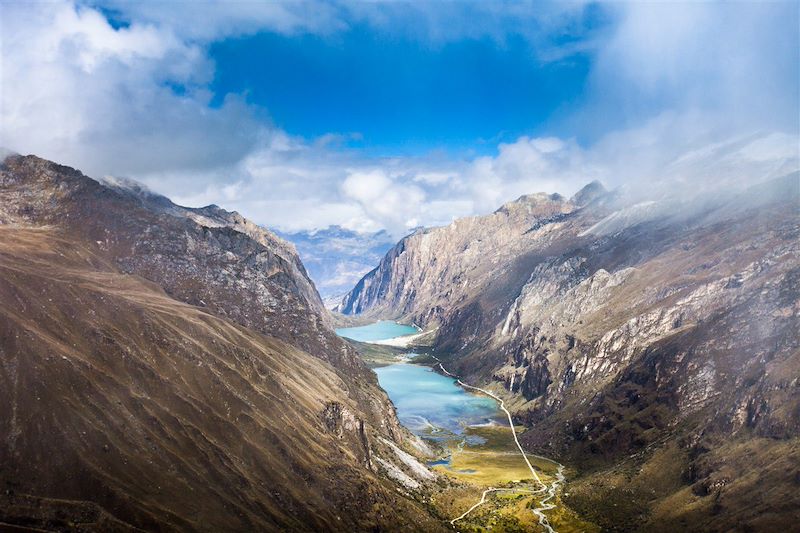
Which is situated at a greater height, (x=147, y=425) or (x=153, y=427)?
(x=147, y=425)

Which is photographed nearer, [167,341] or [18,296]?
[18,296]

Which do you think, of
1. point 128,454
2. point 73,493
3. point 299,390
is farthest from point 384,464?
point 73,493

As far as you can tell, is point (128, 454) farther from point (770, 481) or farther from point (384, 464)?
point (770, 481)

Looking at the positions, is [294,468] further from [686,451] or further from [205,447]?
[686,451]

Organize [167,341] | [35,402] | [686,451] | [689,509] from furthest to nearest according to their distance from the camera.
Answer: [686,451], [167,341], [689,509], [35,402]

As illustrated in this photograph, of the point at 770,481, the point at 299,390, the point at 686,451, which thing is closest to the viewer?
the point at 770,481

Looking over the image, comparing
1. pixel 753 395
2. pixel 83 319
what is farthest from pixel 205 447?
pixel 753 395

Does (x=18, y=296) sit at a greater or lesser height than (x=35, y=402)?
greater

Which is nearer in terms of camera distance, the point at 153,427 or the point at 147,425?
the point at 147,425

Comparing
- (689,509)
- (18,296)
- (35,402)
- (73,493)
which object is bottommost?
(689,509)
